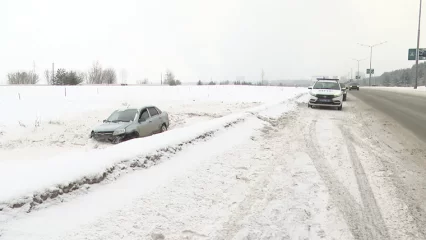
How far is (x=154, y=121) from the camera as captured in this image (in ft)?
46.7

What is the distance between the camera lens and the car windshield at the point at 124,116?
43.5ft

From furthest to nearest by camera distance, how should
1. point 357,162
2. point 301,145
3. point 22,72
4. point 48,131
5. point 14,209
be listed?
1. point 22,72
2. point 48,131
3. point 301,145
4. point 357,162
5. point 14,209

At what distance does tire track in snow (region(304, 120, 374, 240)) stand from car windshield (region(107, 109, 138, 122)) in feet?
25.9

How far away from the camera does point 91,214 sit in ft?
13.4

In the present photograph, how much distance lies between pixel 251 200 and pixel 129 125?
859 cm

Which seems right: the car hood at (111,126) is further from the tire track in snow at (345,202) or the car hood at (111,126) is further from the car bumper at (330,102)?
the car bumper at (330,102)

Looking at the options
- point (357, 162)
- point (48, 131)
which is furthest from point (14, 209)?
point (48, 131)

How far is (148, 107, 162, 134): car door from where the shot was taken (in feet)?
46.0

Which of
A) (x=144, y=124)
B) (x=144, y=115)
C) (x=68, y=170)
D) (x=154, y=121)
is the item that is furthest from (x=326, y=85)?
(x=68, y=170)

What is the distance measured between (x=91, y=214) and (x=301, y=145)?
6.17 metres

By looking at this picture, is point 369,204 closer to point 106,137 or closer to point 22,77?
point 106,137

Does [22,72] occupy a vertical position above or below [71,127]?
above

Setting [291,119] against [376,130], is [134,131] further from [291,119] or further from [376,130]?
[376,130]

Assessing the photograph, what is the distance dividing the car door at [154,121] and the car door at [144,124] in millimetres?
259
